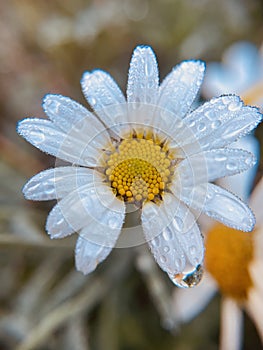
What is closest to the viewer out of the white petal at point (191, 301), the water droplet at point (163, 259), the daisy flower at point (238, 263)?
the water droplet at point (163, 259)

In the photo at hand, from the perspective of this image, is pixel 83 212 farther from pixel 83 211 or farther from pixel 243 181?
pixel 243 181

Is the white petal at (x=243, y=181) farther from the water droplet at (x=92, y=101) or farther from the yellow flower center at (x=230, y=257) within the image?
the water droplet at (x=92, y=101)

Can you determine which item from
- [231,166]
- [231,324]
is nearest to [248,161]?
[231,166]

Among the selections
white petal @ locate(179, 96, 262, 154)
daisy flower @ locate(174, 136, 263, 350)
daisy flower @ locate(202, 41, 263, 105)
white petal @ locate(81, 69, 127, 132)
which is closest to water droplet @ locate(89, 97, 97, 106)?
white petal @ locate(81, 69, 127, 132)

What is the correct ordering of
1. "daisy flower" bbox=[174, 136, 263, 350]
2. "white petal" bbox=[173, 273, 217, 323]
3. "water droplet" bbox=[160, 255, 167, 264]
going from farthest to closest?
"white petal" bbox=[173, 273, 217, 323], "daisy flower" bbox=[174, 136, 263, 350], "water droplet" bbox=[160, 255, 167, 264]

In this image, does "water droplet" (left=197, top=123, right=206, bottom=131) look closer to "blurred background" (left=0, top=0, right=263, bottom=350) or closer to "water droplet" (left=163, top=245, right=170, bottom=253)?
"water droplet" (left=163, top=245, right=170, bottom=253)

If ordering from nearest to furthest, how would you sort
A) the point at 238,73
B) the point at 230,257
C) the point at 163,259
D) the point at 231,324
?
the point at 163,259, the point at 230,257, the point at 231,324, the point at 238,73

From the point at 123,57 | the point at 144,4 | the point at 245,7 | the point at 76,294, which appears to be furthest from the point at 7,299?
the point at 245,7

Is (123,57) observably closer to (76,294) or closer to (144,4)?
(144,4)

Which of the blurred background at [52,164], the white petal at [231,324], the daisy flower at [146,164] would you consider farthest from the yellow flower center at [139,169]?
the white petal at [231,324]
